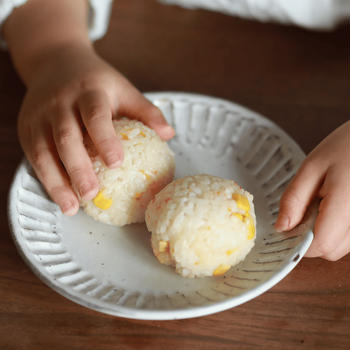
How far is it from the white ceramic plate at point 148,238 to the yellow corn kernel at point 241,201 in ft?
0.26

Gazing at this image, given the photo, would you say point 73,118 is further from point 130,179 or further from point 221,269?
point 221,269

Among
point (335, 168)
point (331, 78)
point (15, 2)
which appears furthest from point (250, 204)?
point (15, 2)

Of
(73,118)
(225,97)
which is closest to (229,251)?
(73,118)

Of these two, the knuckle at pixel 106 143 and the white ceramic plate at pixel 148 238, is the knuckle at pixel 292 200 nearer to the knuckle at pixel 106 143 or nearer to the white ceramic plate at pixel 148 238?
the white ceramic plate at pixel 148 238

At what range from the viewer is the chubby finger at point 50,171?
2.31 ft

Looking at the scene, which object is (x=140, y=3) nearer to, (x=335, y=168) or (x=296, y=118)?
(x=296, y=118)

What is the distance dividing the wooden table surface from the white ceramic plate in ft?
0.14

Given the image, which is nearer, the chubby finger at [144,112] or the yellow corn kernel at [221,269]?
the yellow corn kernel at [221,269]

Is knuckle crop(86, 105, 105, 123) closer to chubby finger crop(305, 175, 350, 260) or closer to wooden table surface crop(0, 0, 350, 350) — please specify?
wooden table surface crop(0, 0, 350, 350)

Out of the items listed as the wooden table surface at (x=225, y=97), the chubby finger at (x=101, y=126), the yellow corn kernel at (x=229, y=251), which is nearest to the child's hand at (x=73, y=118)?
the chubby finger at (x=101, y=126)

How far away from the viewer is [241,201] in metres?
0.64

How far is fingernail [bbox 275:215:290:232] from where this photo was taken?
0.65 metres

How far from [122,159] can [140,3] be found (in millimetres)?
758

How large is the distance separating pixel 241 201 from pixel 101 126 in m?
0.25
